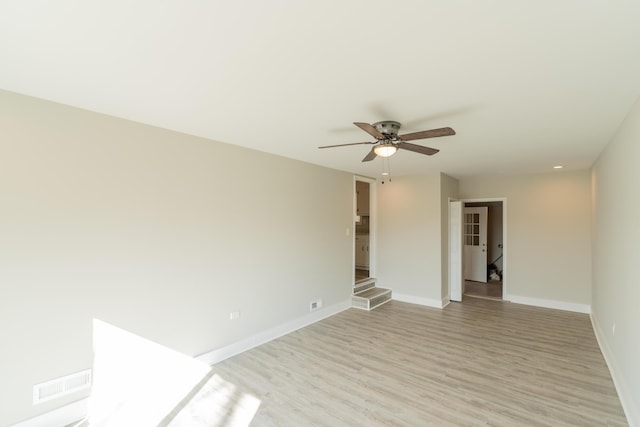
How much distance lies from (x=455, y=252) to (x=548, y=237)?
1.63 m

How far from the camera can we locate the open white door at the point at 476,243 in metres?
7.48

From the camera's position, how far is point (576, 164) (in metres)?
4.74

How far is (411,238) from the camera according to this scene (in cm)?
588

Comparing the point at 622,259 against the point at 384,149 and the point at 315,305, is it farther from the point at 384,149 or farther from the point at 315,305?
the point at 315,305

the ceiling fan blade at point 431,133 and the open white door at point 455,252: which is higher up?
the ceiling fan blade at point 431,133

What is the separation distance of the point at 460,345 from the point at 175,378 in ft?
Result: 11.2

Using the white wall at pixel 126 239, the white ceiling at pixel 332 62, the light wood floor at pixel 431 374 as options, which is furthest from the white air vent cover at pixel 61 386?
the white ceiling at pixel 332 62

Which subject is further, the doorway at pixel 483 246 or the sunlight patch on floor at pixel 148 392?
the doorway at pixel 483 246

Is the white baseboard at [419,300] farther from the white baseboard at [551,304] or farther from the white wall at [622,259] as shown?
the white wall at [622,259]

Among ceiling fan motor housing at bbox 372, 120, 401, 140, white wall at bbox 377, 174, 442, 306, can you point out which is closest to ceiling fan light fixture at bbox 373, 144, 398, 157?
ceiling fan motor housing at bbox 372, 120, 401, 140

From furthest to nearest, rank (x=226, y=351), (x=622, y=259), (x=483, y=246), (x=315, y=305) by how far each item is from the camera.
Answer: (x=483, y=246) → (x=315, y=305) → (x=226, y=351) → (x=622, y=259)

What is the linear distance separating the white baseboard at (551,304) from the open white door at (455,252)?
95 centimetres

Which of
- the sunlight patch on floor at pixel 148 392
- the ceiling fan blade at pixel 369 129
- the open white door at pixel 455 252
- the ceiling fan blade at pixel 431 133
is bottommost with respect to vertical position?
the sunlight patch on floor at pixel 148 392

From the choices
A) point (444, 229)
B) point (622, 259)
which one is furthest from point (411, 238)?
point (622, 259)
